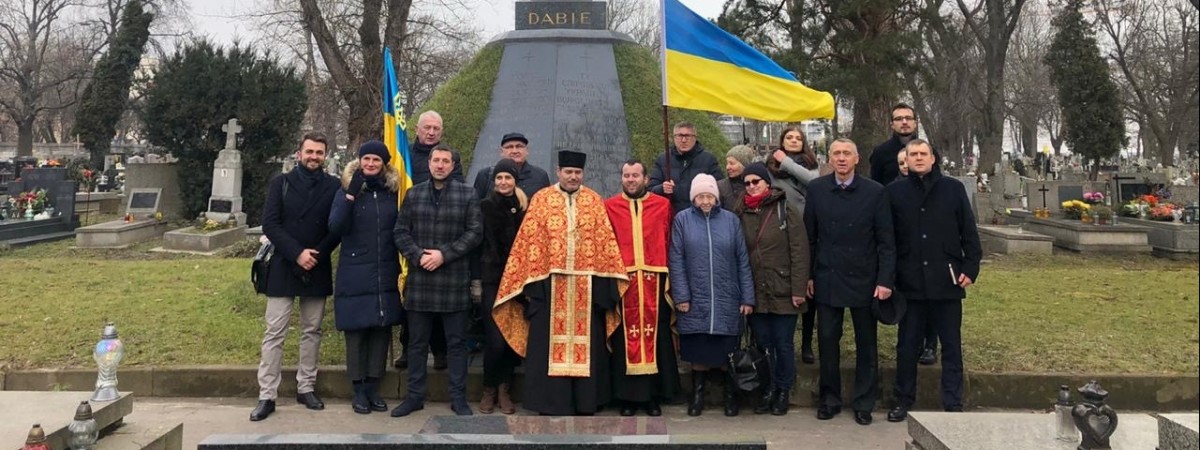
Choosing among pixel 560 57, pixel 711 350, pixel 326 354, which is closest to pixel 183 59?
pixel 560 57

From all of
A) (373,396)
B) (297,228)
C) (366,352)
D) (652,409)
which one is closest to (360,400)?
(373,396)

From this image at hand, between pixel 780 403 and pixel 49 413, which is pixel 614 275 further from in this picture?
pixel 49 413

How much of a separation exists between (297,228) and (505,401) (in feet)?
5.73

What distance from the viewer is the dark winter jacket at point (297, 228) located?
476 cm

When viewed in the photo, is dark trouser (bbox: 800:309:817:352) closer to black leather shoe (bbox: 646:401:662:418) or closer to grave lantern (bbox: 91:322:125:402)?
black leather shoe (bbox: 646:401:662:418)

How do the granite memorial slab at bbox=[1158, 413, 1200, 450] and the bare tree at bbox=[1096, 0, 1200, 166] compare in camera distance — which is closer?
the granite memorial slab at bbox=[1158, 413, 1200, 450]

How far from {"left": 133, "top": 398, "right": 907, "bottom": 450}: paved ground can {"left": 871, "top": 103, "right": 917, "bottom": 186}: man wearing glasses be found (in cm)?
187

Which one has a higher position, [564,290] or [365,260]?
[365,260]

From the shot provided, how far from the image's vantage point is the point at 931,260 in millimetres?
4684

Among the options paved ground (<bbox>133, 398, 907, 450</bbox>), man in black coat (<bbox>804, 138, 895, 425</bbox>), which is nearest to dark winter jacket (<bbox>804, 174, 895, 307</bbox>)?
man in black coat (<bbox>804, 138, 895, 425</bbox>)

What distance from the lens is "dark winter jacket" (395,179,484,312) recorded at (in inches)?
184

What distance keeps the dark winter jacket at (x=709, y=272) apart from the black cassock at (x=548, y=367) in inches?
17.6

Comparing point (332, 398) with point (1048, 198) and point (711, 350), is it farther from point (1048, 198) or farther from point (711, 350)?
point (1048, 198)

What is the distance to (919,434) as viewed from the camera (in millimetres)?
3727
